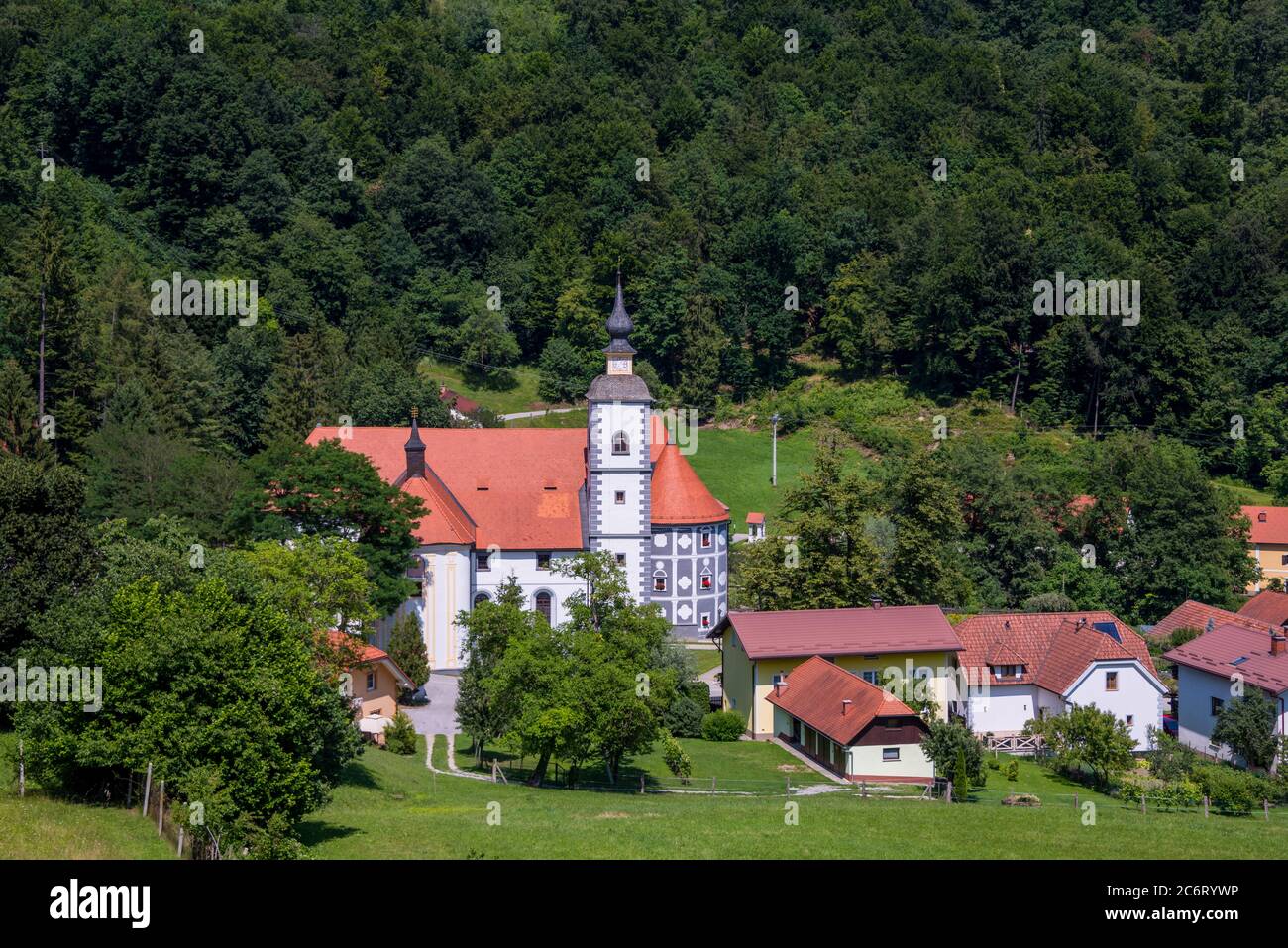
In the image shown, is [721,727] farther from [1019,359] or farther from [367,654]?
[1019,359]

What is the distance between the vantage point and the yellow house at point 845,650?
5472 centimetres

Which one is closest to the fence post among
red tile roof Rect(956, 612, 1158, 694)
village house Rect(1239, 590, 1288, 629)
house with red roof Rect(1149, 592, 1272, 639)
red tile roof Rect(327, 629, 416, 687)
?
red tile roof Rect(327, 629, 416, 687)

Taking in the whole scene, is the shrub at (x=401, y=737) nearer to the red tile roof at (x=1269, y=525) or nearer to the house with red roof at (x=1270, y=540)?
the house with red roof at (x=1270, y=540)

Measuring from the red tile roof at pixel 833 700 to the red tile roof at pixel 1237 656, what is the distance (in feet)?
44.0

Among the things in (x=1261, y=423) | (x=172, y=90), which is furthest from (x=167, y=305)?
(x=1261, y=423)

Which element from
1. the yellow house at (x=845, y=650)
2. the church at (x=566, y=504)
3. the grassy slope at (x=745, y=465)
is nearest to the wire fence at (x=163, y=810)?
the yellow house at (x=845, y=650)

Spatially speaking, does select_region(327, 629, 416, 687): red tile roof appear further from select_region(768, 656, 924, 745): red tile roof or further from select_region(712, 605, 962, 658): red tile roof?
select_region(768, 656, 924, 745): red tile roof

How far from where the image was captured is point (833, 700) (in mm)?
50375

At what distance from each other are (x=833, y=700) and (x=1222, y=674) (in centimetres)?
1494

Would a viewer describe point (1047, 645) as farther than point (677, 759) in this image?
Yes

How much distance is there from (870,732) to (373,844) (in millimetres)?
20306


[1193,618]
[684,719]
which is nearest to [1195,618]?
[1193,618]

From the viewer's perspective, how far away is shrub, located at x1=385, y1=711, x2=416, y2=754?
1813 inches

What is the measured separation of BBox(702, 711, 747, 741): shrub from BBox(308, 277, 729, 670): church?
44.7 ft
